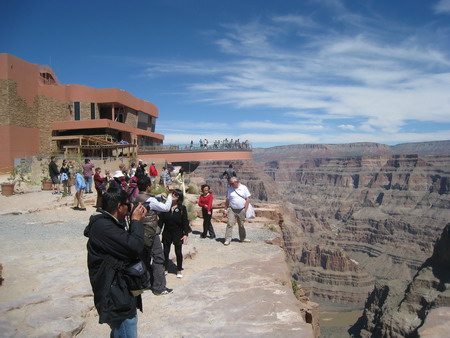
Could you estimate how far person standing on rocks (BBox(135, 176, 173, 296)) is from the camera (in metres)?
6.12

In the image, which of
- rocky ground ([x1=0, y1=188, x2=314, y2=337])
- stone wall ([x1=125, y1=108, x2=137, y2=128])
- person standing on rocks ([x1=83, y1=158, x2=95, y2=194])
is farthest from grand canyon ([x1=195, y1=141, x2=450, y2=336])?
rocky ground ([x1=0, y1=188, x2=314, y2=337])

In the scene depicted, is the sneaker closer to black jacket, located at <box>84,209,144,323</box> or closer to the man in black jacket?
the man in black jacket

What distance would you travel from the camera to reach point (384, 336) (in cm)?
4375

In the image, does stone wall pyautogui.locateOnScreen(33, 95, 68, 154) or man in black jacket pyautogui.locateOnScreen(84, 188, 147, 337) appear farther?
stone wall pyautogui.locateOnScreen(33, 95, 68, 154)

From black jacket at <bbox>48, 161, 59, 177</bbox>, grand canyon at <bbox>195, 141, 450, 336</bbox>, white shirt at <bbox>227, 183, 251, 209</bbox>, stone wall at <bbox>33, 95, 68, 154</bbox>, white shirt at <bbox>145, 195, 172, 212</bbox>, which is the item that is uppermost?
stone wall at <bbox>33, 95, 68, 154</bbox>

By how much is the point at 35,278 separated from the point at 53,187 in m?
12.1

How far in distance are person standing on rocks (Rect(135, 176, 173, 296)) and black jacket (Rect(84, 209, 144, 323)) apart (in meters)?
2.82

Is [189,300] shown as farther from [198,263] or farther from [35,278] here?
[35,278]

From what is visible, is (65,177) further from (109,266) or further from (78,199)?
(109,266)

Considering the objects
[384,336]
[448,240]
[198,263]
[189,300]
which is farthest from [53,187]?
[448,240]

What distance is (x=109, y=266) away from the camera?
3.23 m

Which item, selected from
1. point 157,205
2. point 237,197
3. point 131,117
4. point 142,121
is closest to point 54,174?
point 237,197

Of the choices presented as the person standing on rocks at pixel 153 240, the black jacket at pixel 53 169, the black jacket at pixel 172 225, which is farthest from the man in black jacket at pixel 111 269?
the black jacket at pixel 53 169

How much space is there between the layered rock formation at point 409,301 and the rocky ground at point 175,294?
36598 mm
